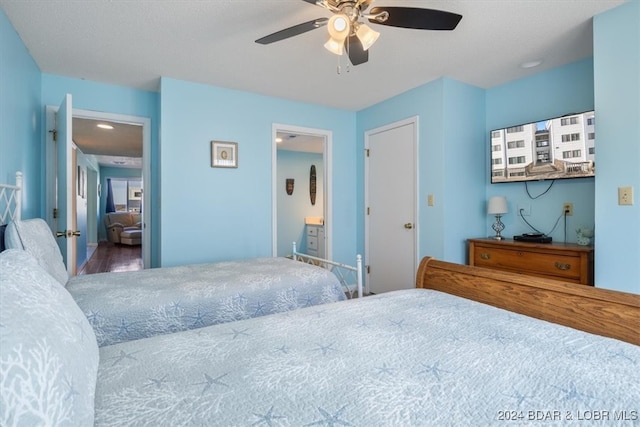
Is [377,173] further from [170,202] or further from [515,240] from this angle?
[170,202]

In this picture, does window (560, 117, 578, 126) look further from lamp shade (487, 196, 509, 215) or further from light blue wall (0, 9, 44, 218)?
light blue wall (0, 9, 44, 218)

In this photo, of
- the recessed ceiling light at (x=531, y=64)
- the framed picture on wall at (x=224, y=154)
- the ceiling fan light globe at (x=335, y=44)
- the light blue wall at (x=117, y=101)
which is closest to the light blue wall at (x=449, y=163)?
the recessed ceiling light at (x=531, y=64)

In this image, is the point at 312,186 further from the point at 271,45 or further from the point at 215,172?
the point at 271,45

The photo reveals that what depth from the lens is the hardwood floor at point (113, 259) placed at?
5.42 metres

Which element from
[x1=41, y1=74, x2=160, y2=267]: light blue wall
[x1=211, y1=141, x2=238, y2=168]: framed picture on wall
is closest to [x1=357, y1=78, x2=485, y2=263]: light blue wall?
[x1=211, y1=141, x2=238, y2=168]: framed picture on wall

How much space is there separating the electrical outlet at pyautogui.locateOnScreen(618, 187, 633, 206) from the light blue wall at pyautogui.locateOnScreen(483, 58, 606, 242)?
0.78 metres

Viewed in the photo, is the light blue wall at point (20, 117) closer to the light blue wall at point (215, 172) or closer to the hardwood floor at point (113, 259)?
the light blue wall at point (215, 172)

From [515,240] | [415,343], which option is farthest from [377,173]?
[415,343]

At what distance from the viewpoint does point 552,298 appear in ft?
4.40

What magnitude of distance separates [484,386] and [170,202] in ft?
9.76

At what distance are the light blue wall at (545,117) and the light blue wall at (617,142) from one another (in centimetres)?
73

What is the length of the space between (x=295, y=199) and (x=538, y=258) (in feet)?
14.1

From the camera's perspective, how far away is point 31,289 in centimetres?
69

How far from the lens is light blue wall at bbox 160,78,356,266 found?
10.2 ft
